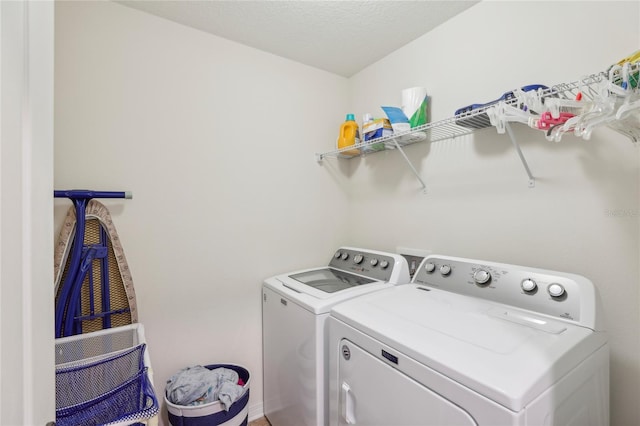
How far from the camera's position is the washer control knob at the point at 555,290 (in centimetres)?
114

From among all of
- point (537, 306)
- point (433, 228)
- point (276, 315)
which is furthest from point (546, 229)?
point (276, 315)

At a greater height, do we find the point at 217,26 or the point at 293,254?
the point at 217,26

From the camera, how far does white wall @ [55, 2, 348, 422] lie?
1.54 metres

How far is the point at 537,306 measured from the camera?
3.87 ft

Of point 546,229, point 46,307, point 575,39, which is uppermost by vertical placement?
point 575,39

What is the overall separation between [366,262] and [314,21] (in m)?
1.56

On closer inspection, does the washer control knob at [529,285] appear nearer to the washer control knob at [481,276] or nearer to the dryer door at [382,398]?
the washer control knob at [481,276]

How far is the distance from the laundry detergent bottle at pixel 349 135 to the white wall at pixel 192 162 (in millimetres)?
200

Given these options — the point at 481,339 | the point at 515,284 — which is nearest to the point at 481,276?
the point at 515,284

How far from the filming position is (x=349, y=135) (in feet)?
7.21

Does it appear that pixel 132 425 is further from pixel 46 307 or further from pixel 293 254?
pixel 293 254

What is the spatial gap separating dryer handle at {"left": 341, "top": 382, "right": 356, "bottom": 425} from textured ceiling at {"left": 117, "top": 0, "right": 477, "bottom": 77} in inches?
76.8

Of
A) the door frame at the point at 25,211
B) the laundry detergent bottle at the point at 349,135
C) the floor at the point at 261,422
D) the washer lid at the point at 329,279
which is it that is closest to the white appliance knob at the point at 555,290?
the washer lid at the point at 329,279

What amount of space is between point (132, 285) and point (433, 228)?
180cm
